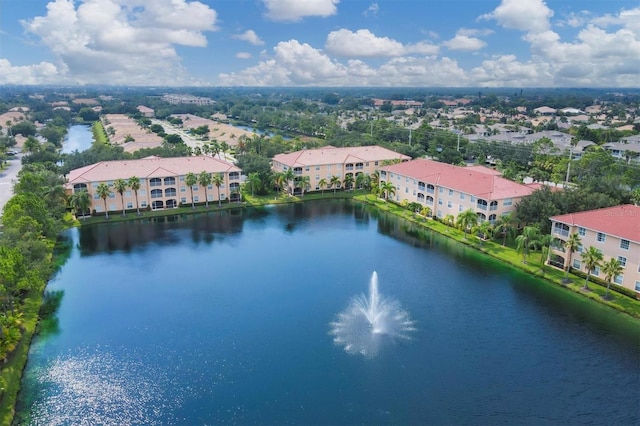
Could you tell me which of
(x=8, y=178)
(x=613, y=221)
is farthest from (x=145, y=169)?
(x=613, y=221)

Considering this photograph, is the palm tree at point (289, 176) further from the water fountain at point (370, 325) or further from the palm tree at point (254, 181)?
the water fountain at point (370, 325)

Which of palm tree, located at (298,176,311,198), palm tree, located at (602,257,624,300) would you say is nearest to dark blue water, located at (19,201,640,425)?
palm tree, located at (602,257,624,300)

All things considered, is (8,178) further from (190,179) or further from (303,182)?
(303,182)

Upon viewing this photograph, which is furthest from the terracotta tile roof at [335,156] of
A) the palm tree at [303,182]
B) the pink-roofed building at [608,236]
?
the pink-roofed building at [608,236]

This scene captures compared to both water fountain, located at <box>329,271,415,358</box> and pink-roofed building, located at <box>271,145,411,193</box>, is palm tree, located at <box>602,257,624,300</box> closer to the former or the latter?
water fountain, located at <box>329,271,415,358</box>

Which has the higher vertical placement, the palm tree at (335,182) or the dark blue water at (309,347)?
the palm tree at (335,182)

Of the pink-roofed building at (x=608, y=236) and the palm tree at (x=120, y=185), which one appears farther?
the palm tree at (x=120, y=185)
